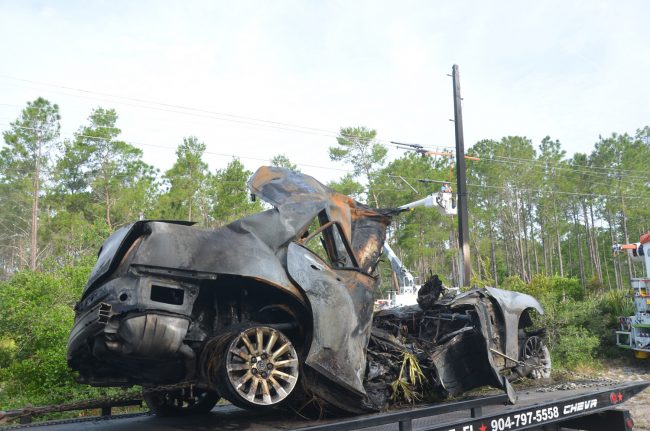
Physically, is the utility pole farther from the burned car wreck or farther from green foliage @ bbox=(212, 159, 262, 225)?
green foliage @ bbox=(212, 159, 262, 225)

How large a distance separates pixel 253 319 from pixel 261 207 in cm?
2519

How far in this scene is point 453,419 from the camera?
4.93 m

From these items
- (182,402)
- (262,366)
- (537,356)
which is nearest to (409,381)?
(262,366)

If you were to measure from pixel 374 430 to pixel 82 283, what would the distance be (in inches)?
354

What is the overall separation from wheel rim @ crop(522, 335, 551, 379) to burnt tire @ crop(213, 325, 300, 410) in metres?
4.52

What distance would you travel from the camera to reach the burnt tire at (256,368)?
405 cm

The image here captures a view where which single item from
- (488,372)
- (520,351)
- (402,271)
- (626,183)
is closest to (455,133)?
(402,271)

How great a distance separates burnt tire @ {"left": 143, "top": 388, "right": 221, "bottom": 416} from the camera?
5644 mm

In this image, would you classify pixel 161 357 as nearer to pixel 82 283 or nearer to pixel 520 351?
pixel 520 351

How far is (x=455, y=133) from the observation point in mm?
16609

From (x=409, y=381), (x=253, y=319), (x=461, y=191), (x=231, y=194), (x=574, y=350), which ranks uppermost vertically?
(x=231, y=194)

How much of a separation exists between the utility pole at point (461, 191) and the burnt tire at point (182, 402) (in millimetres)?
10012

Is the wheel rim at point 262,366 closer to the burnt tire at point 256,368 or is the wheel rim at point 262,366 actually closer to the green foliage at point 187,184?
the burnt tire at point 256,368

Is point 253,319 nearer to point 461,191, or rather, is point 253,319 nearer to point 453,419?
point 453,419
